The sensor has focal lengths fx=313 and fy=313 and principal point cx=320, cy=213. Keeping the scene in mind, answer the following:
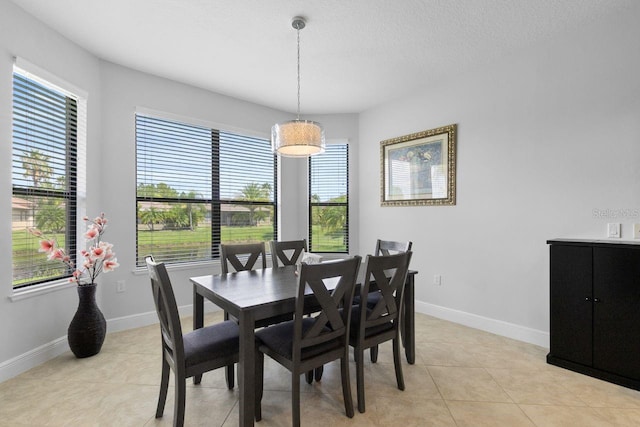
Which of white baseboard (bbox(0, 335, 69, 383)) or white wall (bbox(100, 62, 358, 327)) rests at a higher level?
white wall (bbox(100, 62, 358, 327))

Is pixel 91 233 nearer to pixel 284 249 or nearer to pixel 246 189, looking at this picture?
pixel 284 249

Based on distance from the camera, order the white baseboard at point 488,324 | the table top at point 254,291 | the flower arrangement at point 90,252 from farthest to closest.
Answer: the white baseboard at point 488,324 < the flower arrangement at point 90,252 < the table top at point 254,291

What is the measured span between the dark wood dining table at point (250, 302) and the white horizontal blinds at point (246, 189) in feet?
5.43

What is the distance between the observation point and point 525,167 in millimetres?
3014

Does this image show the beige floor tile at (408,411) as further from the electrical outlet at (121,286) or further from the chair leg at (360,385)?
the electrical outlet at (121,286)

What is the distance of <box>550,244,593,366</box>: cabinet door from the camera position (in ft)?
7.82

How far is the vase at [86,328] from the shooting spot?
261cm

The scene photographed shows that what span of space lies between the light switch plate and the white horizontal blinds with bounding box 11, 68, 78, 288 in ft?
15.3

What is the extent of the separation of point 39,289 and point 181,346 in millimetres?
Result: 1811

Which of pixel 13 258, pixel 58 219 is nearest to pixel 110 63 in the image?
pixel 58 219

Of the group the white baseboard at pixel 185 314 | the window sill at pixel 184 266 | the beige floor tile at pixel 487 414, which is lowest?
the beige floor tile at pixel 487 414

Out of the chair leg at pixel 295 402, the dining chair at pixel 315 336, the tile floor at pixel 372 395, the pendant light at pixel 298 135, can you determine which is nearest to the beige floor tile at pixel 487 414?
the tile floor at pixel 372 395

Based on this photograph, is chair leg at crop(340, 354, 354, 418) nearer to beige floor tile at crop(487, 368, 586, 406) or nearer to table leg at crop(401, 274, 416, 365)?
table leg at crop(401, 274, 416, 365)

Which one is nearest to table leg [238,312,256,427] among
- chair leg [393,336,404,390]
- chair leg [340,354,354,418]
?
chair leg [340,354,354,418]
